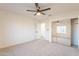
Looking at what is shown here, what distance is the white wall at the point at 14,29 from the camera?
132 inches

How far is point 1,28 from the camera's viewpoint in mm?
3842

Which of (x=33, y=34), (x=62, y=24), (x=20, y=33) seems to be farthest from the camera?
(x=62, y=24)

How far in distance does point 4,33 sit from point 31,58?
303 centimetres

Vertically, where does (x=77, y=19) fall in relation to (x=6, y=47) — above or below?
above

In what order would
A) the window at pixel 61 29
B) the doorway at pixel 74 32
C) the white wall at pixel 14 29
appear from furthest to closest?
the window at pixel 61 29
the doorway at pixel 74 32
the white wall at pixel 14 29

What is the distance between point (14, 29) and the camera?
3.69 metres

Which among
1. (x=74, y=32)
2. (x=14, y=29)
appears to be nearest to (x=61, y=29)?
(x=74, y=32)

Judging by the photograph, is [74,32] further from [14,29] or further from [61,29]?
[14,29]

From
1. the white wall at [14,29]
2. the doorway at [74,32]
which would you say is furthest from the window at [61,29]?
the white wall at [14,29]

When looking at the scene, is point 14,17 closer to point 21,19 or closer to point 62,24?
point 21,19

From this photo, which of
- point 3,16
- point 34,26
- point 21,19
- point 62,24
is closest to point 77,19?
point 62,24

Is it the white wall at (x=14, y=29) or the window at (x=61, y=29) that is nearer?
the white wall at (x=14, y=29)

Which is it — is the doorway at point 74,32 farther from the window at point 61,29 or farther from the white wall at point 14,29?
the white wall at point 14,29

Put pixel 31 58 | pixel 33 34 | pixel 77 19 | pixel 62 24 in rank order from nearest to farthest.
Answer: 1. pixel 31 58
2. pixel 33 34
3. pixel 77 19
4. pixel 62 24
